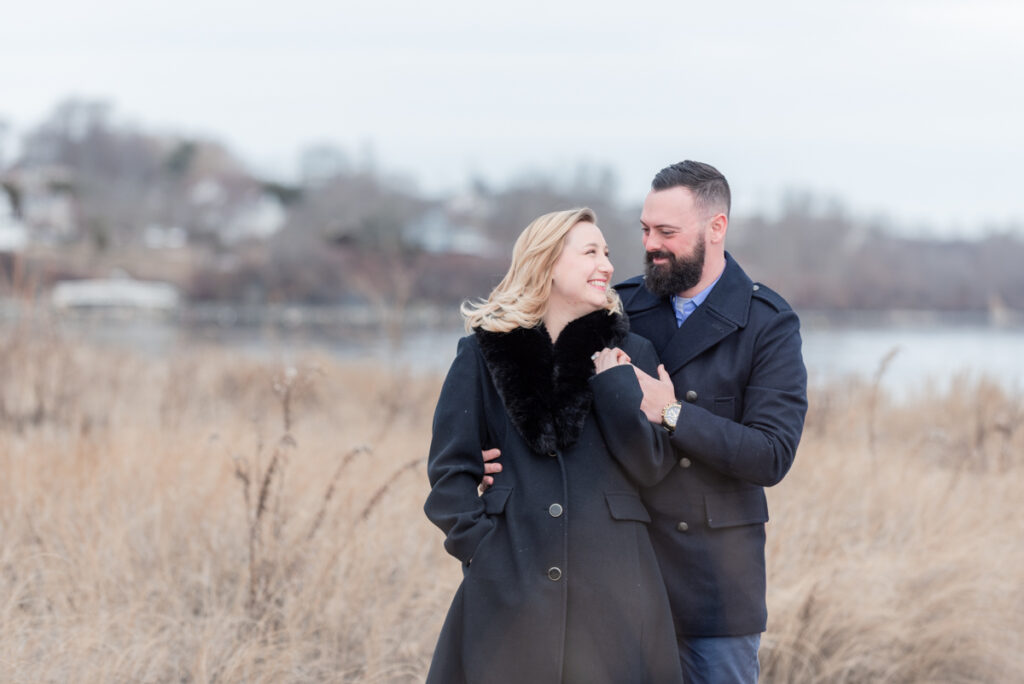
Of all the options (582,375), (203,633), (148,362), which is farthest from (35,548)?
(148,362)

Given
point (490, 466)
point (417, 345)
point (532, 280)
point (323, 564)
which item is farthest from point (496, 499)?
point (417, 345)

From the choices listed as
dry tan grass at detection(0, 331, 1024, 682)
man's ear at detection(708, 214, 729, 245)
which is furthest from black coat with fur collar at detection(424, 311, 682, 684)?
dry tan grass at detection(0, 331, 1024, 682)

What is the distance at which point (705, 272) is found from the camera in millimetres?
2861

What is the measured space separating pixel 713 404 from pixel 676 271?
0.42 metres

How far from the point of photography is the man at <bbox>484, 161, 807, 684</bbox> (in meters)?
2.69

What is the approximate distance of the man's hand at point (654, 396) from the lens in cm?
259

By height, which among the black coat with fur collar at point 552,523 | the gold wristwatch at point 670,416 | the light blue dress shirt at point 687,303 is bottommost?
the black coat with fur collar at point 552,523

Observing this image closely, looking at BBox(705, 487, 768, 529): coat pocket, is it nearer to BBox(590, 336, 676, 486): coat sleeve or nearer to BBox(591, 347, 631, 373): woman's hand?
BBox(590, 336, 676, 486): coat sleeve

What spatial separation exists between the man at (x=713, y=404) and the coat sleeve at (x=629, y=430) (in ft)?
0.25

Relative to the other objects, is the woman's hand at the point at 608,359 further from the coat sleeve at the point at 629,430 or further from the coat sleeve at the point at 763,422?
the coat sleeve at the point at 763,422

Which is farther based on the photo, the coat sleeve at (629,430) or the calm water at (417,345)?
the calm water at (417,345)

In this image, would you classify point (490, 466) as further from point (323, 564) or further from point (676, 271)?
point (323, 564)

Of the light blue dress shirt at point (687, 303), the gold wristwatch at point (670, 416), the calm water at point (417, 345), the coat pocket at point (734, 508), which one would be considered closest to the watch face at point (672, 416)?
the gold wristwatch at point (670, 416)

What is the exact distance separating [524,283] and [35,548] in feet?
9.81
